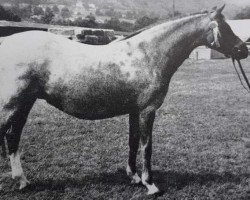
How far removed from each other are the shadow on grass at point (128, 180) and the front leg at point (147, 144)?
0.22 m

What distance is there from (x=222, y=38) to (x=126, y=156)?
9.71 feet

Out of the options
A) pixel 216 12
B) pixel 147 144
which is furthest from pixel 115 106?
pixel 216 12

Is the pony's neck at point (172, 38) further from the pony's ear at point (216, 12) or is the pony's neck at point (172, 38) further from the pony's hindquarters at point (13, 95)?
the pony's hindquarters at point (13, 95)

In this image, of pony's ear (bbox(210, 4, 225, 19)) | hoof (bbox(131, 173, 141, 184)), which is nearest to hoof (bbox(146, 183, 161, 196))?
hoof (bbox(131, 173, 141, 184))

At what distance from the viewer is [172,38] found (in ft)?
18.9

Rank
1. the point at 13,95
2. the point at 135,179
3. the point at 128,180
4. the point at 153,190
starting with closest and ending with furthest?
the point at 13,95
the point at 153,190
the point at 135,179
the point at 128,180

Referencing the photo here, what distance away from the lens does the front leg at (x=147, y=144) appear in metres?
5.70

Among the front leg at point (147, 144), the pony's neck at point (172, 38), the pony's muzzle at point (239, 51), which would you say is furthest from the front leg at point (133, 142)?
the pony's muzzle at point (239, 51)

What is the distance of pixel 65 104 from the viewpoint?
18.5 ft

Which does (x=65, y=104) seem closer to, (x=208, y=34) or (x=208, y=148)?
(x=208, y=34)

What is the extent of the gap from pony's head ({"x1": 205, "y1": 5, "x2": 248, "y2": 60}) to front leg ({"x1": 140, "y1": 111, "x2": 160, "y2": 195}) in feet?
4.42

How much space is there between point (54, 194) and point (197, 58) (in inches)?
1332

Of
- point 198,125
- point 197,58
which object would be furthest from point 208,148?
point 197,58

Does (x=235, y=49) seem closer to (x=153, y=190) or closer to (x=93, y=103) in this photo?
(x=93, y=103)
